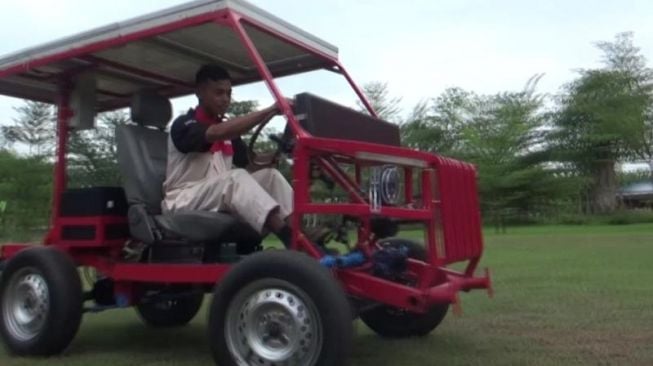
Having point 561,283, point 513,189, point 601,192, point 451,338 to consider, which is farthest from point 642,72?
point 451,338

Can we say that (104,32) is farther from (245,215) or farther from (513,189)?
(513,189)

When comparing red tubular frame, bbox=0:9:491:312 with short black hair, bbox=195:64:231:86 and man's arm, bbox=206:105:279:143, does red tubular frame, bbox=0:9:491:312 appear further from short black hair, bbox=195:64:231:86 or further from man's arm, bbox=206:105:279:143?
short black hair, bbox=195:64:231:86

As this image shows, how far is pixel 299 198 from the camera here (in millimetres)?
4754

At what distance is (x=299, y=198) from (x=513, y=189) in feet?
115

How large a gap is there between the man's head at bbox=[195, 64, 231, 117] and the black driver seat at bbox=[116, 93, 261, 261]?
62 centimetres

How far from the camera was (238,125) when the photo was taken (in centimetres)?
512

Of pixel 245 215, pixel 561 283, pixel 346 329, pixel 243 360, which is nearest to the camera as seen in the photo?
pixel 346 329

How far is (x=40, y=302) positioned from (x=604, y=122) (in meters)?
47.8

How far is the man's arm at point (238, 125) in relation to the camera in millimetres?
5004

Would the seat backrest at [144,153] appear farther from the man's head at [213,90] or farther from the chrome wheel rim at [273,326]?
the chrome wheel rim at [273,326]

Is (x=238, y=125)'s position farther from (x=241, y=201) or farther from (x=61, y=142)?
(x=61, y=142)

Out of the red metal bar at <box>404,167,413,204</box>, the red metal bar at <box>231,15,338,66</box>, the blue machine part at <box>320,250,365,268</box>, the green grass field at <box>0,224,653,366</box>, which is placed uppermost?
the red metal bar at <box>231,15,338,66</box>

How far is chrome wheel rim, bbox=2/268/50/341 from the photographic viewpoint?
575 cm

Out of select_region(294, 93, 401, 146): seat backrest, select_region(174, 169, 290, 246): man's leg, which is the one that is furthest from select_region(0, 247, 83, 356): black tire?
select_region(294, 93, 401, 146): seat backrest
